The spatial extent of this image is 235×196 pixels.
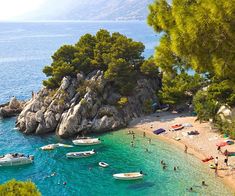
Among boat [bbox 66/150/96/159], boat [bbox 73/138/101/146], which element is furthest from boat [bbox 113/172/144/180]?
boat [bbox 73/138/101/146]

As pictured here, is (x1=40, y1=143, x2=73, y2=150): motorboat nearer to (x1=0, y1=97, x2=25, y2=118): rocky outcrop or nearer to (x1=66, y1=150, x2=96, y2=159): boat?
(x1=66, y1=150, x2=96, y2=159): boat

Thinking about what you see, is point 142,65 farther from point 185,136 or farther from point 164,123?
point 185,136

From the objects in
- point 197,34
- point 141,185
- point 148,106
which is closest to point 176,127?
point 148,106

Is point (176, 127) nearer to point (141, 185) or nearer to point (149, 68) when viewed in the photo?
point (149, 68)

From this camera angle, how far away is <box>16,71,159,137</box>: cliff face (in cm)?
6500

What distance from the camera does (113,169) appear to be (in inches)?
1937

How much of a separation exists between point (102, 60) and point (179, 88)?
58.2ft

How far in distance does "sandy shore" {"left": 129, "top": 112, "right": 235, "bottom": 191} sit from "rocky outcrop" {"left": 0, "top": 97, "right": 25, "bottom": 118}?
28.9 meters

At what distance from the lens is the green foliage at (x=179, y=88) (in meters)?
68.3

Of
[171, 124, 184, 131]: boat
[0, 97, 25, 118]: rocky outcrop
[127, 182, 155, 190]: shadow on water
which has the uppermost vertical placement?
[0, 97, 25, 118]: rocky outcrop

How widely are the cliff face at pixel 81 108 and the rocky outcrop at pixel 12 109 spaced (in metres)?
9.26

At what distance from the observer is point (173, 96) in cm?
6906

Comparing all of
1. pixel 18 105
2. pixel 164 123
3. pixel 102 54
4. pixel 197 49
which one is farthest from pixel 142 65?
pixel 197 49

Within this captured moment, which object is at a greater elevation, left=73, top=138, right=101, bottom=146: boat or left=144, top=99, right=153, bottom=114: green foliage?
left=144, top=99, right=153, bottom=114: green foliage
